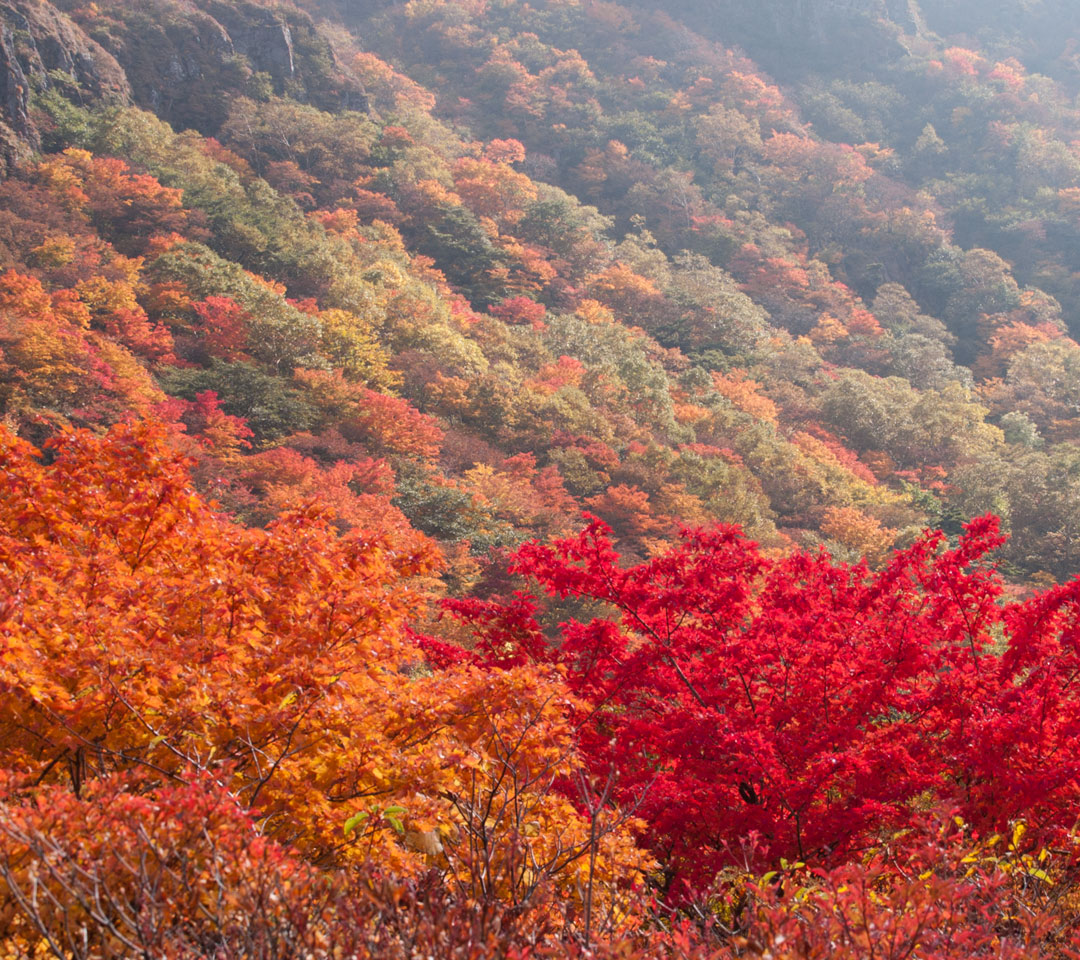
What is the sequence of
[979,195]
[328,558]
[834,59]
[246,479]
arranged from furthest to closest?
[834,59] → [979,195] → [246,479] → [328,558]

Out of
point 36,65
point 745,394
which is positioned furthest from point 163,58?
point 745,394

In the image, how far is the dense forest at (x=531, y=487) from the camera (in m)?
2.79

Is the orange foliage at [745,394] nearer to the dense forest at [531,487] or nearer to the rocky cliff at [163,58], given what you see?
the dense forest at [531,487]

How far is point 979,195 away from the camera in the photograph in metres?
53.5

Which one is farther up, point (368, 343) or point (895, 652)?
point (895, 652)

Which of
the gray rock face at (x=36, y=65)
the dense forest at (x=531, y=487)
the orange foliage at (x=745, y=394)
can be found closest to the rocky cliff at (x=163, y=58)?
the gray rock face at (x=36, y=65)

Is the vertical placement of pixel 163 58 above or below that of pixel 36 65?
above

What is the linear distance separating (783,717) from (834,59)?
250 feet

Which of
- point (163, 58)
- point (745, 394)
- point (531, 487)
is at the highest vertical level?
point (745, 394)

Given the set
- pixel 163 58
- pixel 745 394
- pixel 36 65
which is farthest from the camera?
pixel 163 58

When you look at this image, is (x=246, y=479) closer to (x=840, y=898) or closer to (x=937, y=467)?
(x=840, y=898)

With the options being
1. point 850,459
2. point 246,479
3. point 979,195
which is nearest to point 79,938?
point 246,479

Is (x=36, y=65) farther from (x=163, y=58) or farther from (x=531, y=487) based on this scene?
(x=531, y=487)

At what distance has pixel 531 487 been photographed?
743 inches
